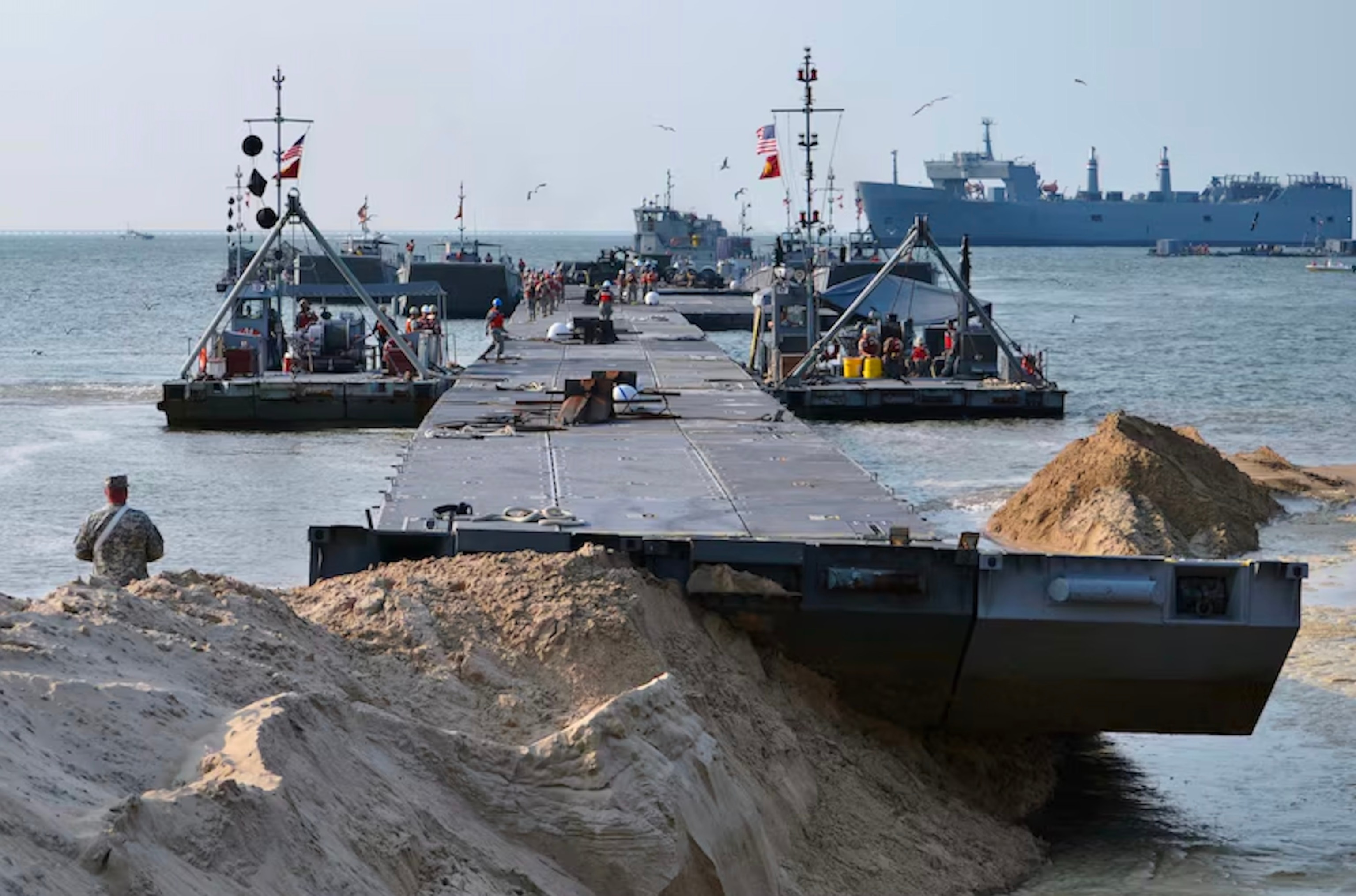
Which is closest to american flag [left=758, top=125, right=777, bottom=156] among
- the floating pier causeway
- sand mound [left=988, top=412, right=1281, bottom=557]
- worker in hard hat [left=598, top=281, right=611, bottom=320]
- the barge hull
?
worker in hard hat [left=598, top=281, right=611, bottom=320]

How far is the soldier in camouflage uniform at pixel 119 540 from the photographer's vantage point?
42.1 feet

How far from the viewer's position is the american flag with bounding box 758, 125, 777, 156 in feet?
174

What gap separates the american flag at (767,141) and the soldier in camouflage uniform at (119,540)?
135ft

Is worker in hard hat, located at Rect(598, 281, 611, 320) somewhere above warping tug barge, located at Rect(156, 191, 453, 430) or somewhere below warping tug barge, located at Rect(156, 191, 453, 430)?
above

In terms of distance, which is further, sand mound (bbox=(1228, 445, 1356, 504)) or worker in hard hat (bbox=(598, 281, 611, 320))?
worker in hard hat (bbox=(598, 281, 611, 320))

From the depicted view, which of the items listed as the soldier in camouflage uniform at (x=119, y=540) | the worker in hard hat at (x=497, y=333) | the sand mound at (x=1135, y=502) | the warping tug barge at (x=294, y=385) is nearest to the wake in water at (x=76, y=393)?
the warping tug barge at (x=294, y=385)

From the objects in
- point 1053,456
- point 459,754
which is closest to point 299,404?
point 1053,456

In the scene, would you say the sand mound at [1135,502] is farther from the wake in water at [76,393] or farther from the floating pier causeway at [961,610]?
the wake in water at [76,393]

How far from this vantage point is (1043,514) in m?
25.7

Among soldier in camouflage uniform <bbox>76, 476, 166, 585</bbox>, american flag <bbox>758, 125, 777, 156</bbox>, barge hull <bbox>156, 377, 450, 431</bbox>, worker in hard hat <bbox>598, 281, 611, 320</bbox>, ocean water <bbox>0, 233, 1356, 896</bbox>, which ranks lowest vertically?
ocean water <bbox>0, 233, 1356, 896</bbox>

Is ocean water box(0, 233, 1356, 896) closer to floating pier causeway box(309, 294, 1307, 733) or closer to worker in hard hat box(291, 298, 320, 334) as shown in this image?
floating pier causeway box(309, 294, 1307, 733)

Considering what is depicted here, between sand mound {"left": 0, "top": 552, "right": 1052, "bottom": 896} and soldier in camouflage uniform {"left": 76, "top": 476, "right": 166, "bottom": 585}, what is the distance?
1131 millimetres

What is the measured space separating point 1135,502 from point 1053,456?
13.3m

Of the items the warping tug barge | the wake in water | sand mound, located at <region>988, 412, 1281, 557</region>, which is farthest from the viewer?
the wake in water
